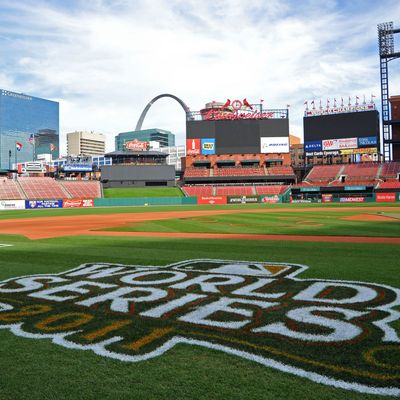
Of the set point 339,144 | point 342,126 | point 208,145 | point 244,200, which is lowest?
point 244,200

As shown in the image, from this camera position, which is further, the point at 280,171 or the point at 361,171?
the point at 280,171

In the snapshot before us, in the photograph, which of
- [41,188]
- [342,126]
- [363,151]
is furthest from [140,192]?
[363,151]

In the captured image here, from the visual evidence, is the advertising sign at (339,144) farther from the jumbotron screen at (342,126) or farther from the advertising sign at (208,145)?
the advertising sign at (208,145)

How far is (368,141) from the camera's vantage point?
7619 centimetres

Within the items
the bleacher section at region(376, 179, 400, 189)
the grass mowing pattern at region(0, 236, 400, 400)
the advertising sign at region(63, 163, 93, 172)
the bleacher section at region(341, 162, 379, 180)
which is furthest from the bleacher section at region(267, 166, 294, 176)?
the grass mowing pattern at region(0, 236, 400, 400)

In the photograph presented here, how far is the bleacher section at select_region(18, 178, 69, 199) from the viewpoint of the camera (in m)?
70.2

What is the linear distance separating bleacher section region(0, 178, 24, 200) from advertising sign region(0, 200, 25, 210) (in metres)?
5.80

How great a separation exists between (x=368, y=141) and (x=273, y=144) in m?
19.1

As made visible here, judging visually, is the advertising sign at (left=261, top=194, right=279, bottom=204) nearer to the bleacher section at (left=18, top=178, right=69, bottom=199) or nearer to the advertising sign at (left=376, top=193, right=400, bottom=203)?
the advertising sign at (left=376, top=193, right=400, bottom=203)

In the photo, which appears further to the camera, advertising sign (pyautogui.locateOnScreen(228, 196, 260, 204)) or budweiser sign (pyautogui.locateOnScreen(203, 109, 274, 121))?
budweiser sign (pyautogui.locateOnScreen(203, 109, 274, 121))

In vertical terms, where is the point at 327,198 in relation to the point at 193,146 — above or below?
below

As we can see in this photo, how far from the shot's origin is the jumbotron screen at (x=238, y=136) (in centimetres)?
8544

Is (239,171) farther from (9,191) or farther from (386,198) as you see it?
(9,191)

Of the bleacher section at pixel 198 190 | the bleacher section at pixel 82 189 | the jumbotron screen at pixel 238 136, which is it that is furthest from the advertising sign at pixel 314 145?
the bleacher section at pixel 82 189
